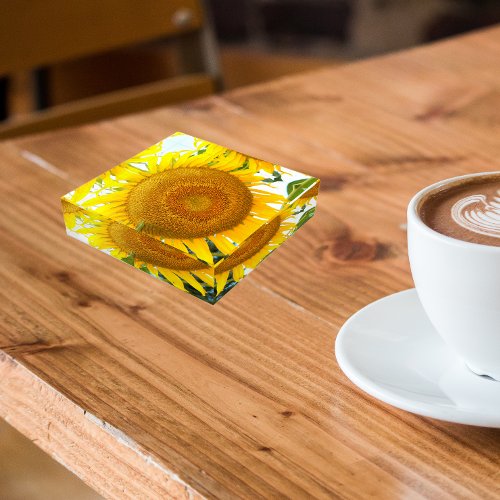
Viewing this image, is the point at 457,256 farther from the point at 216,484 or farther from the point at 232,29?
the point at 232,29

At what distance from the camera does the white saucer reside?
42cm

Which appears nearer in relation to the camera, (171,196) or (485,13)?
(171,196)

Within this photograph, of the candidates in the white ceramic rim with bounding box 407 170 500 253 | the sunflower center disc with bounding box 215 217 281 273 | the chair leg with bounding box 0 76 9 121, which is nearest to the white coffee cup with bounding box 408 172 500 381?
the white ceramic rim with bounding box 407 170 500 253

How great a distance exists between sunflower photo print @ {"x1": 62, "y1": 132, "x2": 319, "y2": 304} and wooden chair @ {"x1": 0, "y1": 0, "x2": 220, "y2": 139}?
66 cm

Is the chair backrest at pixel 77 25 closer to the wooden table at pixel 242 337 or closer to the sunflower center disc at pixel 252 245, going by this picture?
the wooden table at pixel 242 337

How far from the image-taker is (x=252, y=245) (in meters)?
0.55

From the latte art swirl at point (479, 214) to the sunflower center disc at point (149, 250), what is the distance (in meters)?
0.16

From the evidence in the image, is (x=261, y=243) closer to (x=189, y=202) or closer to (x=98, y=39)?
(x=189, y=202)

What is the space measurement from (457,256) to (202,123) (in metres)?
0.45

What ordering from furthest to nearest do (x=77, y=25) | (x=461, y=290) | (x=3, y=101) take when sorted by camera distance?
(x=3, y=101) → (x=77, y=25) → (x=461, y=290)

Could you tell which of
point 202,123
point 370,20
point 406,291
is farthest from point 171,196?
point 370,20

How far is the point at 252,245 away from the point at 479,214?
0.52 feet

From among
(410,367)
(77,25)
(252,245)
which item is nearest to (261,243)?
(252,245)

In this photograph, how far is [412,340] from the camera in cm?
48
